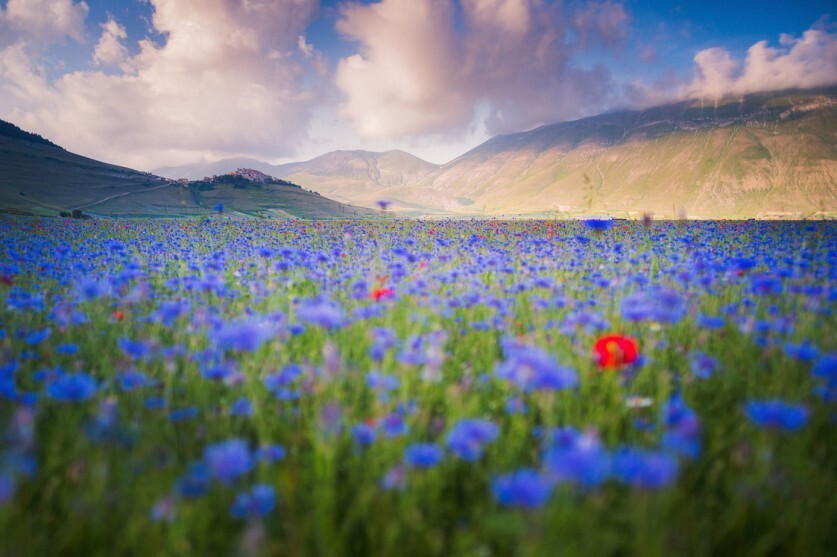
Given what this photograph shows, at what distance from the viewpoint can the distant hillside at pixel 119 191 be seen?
42438 millimetres

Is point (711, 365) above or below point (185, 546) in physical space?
above

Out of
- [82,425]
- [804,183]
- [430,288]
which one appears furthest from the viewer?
[804,183]

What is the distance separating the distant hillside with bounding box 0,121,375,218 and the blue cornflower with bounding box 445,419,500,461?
42.7m

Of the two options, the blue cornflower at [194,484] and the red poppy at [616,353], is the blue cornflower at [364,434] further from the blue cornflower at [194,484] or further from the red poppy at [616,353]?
the red poppy at [616,353]

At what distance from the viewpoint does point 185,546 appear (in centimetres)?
127

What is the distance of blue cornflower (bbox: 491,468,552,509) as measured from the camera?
992 millimetres

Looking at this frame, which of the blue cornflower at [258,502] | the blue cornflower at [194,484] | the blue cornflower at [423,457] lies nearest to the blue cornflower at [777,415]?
the blue cornflower at [423,457]

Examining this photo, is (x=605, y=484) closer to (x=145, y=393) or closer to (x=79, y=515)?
(x=79, y=515)

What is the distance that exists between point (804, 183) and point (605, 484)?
869 feet

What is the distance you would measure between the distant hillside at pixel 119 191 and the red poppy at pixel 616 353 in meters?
42.5

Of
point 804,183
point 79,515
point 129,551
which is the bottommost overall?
point 129,551

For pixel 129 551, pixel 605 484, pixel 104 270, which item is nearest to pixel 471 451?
pixel 605 484

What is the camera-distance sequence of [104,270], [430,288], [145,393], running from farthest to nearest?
1. [104,270]
2. [430,288]
3. [145,393]

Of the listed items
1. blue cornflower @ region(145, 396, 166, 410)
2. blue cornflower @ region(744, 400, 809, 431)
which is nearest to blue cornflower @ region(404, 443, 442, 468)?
blue cornflower @ region(744, 400, 809, 431)
